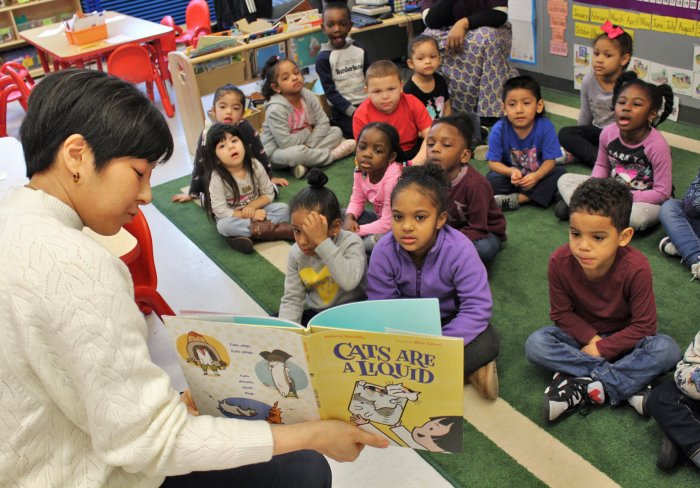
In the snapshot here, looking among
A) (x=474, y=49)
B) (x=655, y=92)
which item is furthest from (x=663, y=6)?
(x=655, y=92)

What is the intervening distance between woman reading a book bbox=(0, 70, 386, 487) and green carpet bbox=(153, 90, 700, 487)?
36.6 inches

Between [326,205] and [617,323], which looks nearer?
[617,323]

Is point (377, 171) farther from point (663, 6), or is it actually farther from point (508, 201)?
point (663, 6)

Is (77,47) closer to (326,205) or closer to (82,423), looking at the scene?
(326,205)

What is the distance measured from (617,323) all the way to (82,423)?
1610 mm

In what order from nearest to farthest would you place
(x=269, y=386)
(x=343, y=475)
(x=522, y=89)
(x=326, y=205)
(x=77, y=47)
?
(x=269, y=386), (x=343, y=475), (x=326, y=205), (x=522, y=89), (x=77, y=47)

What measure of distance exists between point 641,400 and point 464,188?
1.08 meters

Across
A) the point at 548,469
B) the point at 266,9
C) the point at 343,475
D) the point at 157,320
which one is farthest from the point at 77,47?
the point at 548,469

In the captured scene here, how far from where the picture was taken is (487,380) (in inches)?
83.0

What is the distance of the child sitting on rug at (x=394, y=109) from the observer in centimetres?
353

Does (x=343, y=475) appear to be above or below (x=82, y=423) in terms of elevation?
below

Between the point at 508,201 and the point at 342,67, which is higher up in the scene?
the point at 342,67

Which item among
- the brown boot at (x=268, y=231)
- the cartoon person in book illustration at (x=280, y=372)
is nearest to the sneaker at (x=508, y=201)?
the brown boot at (x=268, y=231)

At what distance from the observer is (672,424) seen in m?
1.79
